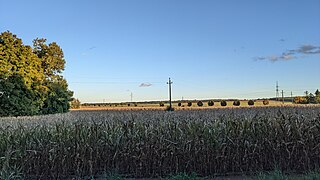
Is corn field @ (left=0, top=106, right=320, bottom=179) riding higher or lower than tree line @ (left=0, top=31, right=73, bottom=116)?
lower

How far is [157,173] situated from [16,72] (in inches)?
884

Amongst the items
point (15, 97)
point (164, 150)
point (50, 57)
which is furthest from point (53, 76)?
point (164, 150)

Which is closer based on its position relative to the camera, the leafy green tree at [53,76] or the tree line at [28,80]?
the tree line at [28,80]

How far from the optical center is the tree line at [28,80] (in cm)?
2547

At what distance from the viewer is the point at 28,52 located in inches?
1142

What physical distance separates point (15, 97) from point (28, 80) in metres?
2.01

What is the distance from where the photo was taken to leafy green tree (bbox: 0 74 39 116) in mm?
25109

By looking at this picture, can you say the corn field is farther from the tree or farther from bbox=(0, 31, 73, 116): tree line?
the tree

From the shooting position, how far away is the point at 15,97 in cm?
2575

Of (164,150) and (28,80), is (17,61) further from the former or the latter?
(164,150)

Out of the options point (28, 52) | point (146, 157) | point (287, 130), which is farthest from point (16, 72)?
point (287, 130)

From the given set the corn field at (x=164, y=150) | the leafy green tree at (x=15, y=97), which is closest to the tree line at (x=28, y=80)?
the leafy green tree at (x=15, y=97)

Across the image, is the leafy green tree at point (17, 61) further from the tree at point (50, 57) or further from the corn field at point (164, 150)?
the corn field at point (164, 150)

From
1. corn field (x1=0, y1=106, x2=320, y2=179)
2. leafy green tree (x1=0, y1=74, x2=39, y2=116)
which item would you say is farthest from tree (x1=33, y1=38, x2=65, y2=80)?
corn field (x1=0, y1=106, x2=320, y2=179)
